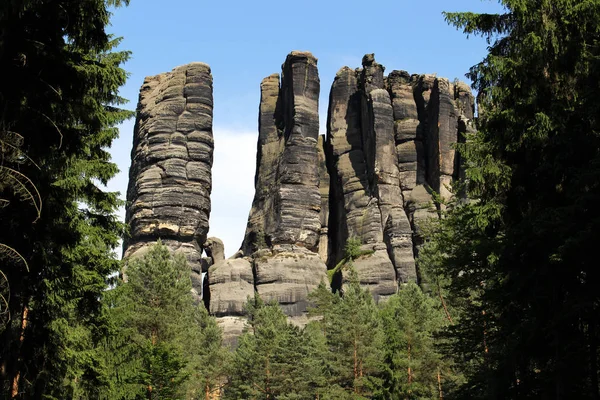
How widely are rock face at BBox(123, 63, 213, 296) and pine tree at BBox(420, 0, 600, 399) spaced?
54.7 m

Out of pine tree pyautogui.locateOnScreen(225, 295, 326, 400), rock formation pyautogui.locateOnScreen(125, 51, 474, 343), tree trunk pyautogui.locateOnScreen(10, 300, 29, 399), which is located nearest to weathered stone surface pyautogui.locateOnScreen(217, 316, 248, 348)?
rock formation pyautogui.locateOnScreen(125, 51, 474, 343)

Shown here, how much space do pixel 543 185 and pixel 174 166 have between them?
61.2 metres

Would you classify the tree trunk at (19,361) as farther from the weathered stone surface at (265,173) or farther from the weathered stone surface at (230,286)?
the weathered stone surface at (265,173)

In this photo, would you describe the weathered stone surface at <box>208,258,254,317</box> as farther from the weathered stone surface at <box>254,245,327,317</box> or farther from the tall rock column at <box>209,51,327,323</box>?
the weathered stone surface at <box>254,245,327,317</box>

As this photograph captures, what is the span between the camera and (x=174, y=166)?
74.0 metres

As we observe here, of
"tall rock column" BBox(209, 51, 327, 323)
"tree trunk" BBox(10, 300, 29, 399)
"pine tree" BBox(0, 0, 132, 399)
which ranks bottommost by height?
"tree trunk" BBox(10, 300, 29, 399)

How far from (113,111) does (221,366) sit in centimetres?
2665

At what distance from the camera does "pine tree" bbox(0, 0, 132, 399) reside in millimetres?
10273

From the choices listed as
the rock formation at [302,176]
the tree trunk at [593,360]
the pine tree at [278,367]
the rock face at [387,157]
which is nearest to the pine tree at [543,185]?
the tree trunk at [593,360]

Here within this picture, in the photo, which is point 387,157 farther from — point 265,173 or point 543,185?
point 543,185

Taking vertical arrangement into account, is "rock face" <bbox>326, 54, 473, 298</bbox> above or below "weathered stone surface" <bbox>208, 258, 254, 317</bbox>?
above

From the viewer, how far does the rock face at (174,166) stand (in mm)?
71000

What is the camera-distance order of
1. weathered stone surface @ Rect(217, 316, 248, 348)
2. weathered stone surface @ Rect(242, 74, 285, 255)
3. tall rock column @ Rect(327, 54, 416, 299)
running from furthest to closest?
weathered stone surface @ Rect(242, 74, 285, 255), tall rock column @ Rect(327, 54, 416, 299), weathered stone surface @ Rect(217, 316, 248, 348)

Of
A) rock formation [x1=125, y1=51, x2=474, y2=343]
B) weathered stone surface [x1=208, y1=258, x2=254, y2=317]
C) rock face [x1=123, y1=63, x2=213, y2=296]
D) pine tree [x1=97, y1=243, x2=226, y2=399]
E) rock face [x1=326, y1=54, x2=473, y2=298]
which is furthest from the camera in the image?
rock face [x1=326, y1=54, x2=473, y2=298]
